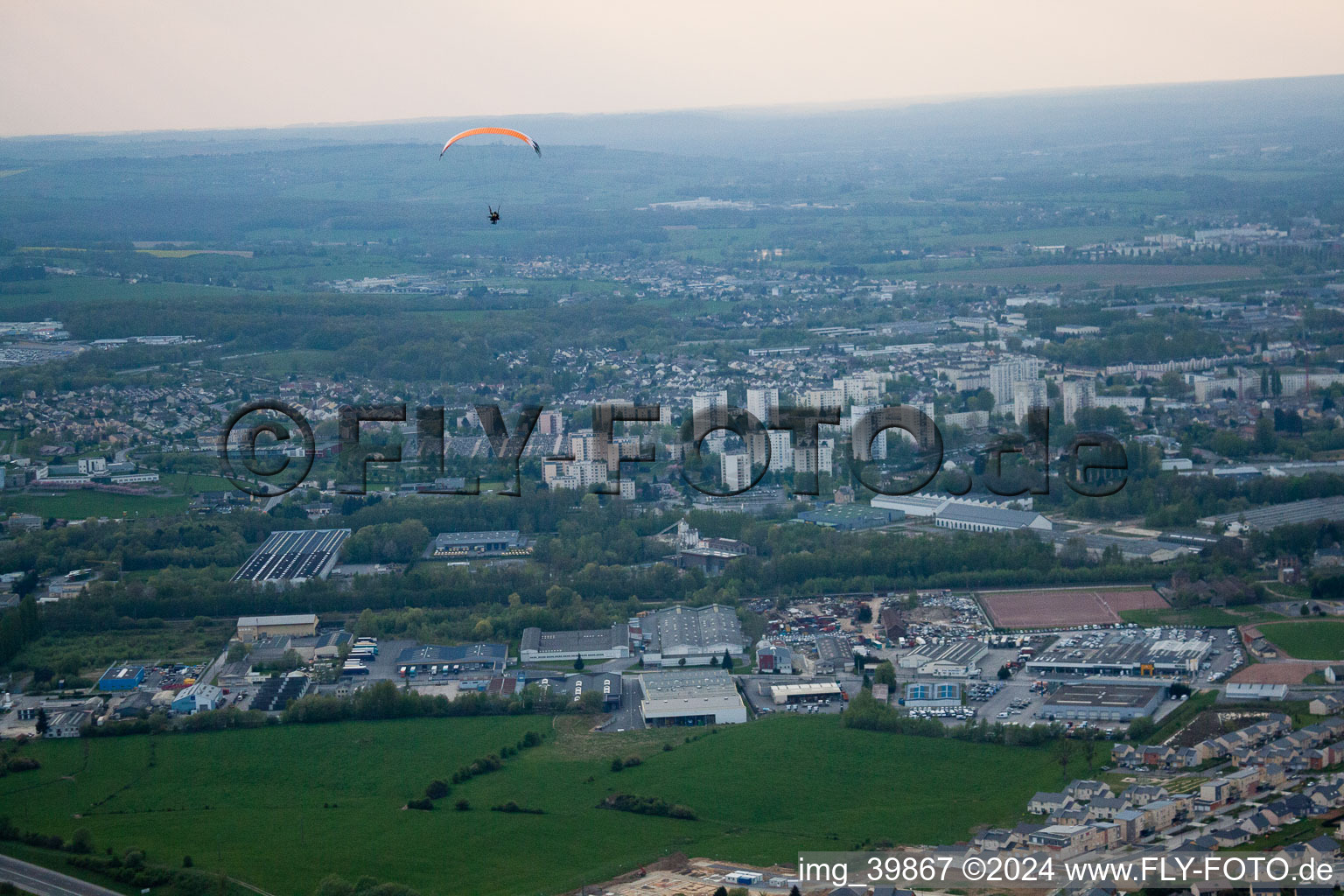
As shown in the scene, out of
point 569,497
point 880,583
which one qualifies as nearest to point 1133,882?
point 880,583

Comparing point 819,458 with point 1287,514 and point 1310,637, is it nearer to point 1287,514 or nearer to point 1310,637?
point 1287,514

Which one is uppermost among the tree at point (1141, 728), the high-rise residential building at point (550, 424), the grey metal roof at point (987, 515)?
the high-rise residential building at point (550, 424)

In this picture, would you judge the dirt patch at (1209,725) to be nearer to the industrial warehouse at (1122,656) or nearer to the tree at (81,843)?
the industrial warehouse at (1122,656)

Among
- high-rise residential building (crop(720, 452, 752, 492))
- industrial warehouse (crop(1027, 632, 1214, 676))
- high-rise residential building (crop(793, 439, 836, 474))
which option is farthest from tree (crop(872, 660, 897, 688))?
high-rise residential building (crop(793, 439, 836, 474))

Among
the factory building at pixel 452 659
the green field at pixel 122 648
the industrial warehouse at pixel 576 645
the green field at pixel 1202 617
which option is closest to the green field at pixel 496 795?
the factory building at pixel 452 659

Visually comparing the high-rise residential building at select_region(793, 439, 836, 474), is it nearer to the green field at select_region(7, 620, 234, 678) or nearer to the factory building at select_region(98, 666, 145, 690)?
the green field at select_region(7, 620, 234, 678)

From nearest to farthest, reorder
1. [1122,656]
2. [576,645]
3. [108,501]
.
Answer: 1. [1122,656]
2. [576,645]
3. [108,501]

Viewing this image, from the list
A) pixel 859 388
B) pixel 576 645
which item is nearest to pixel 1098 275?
pixel 859 388
